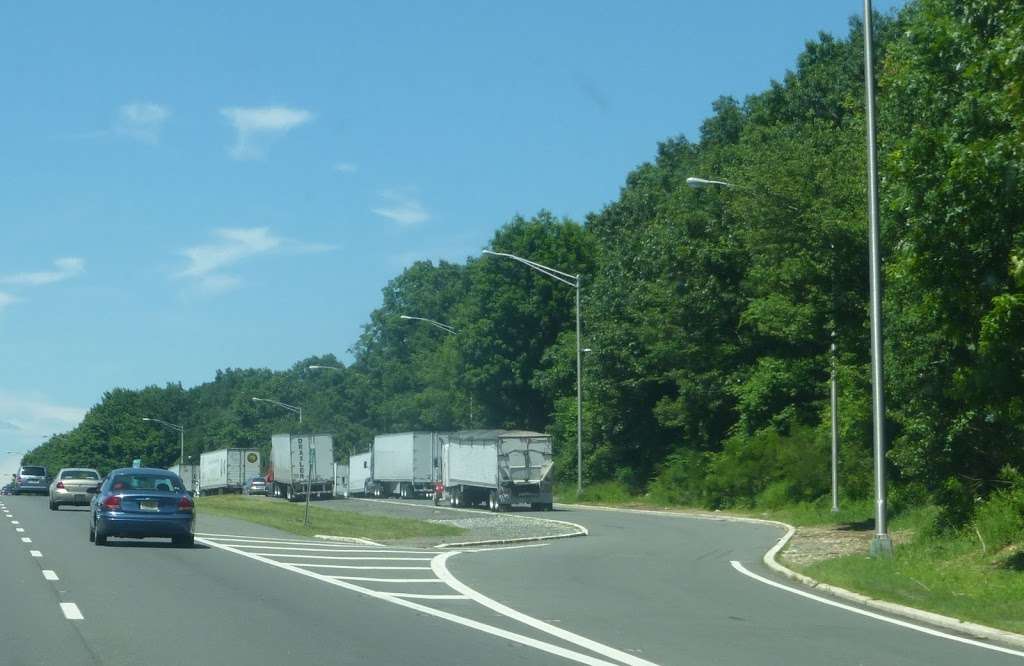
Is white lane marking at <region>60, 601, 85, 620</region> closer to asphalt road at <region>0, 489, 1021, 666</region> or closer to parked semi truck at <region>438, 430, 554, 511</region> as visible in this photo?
asphalt road at <region>0, 489, 1021, 666</region>

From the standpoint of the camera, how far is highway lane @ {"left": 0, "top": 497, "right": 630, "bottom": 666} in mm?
12117

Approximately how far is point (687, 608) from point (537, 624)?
2.71m

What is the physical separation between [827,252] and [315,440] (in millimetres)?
50199

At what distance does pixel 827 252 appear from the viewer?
31.1 m

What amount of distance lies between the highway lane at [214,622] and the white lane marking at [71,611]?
0.32ft

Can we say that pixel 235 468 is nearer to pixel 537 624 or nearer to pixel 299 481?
pixel 299 481

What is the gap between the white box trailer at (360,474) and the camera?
86.4m

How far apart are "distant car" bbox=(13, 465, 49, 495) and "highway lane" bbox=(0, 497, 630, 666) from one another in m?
65.8

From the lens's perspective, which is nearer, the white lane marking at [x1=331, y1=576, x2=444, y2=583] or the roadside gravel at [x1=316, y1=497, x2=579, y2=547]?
the white lane marking at [x1=331, y1=576, x2=444, y2=583]

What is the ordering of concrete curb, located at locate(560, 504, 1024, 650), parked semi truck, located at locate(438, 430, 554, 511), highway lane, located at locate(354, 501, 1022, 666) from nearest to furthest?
highway lane, located at locate(354, 501, 1022, 666)
concrete curb, located at locate(560, 504, 1024, 650)
parked semi truck, located at locate(438, 430, 554, 511)

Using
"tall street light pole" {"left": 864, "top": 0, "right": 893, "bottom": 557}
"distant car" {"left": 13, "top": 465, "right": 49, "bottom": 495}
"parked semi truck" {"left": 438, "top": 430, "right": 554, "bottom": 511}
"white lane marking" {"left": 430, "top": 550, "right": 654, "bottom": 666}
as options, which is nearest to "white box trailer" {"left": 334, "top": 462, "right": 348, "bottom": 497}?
"distant car" {"left": 13, "top": 465, "right": 49, "bottom": 495}

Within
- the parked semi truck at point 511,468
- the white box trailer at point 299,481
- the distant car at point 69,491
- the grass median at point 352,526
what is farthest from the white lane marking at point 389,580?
the white box trailer at point 299,481

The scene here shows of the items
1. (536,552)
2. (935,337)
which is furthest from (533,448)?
(935,337)

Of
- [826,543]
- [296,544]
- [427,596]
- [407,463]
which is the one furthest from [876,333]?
[407,463]
